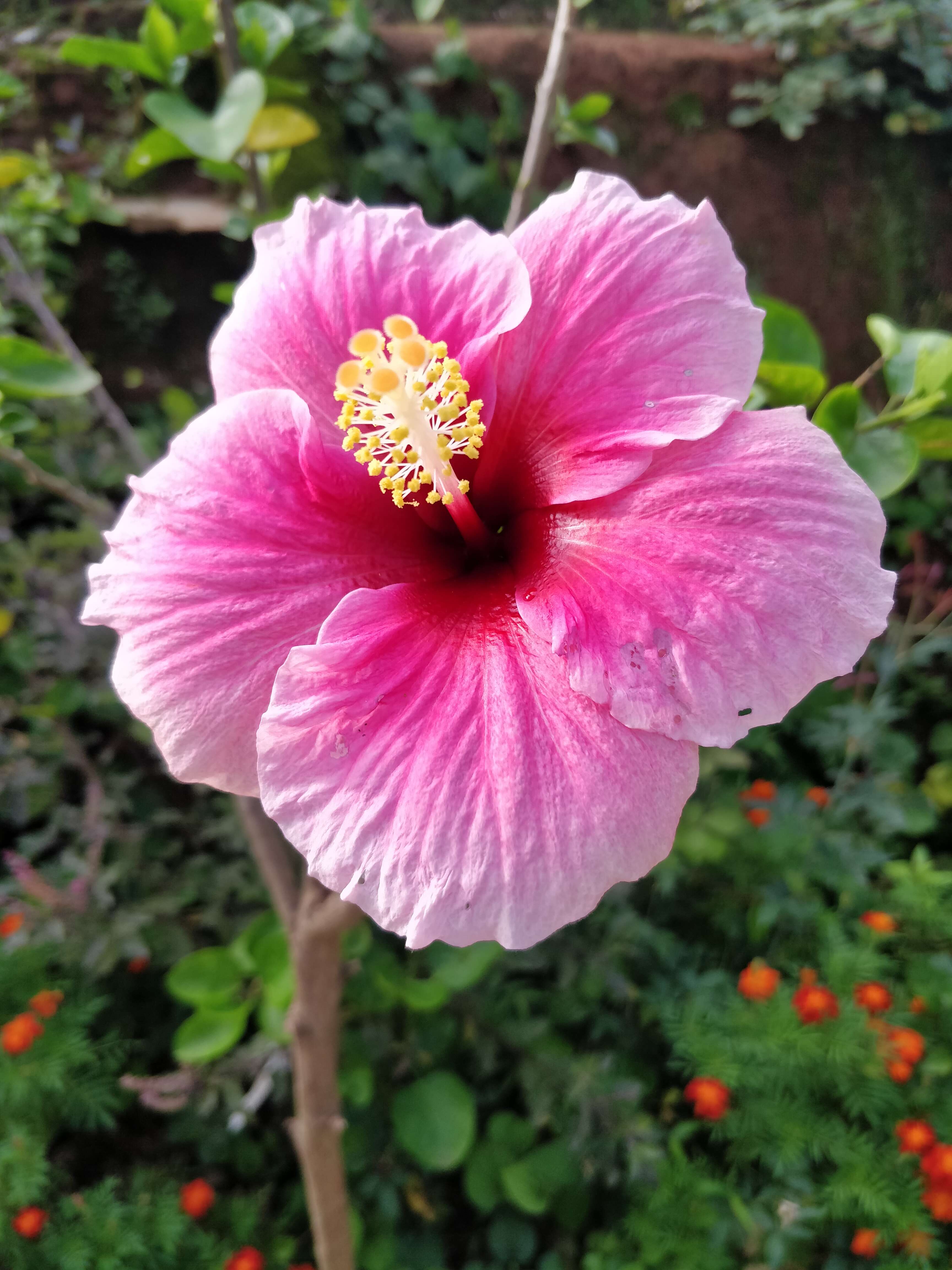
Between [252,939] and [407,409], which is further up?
[407,409]

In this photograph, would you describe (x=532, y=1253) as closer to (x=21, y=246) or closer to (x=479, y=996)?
(x=479, y=996)

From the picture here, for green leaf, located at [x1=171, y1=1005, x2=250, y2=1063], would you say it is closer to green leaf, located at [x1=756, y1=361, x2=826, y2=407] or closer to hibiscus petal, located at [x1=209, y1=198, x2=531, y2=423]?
hibiscus petal, located at [x1=209, y1=198, x2=531, y2=423]

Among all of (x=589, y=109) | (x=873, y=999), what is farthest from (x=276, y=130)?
(x=873, y=999)

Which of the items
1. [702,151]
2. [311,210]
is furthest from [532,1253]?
[702,151]

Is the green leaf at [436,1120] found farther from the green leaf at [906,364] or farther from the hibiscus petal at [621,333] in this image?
the green leaf at [906,364]

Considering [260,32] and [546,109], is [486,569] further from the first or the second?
[260,32]

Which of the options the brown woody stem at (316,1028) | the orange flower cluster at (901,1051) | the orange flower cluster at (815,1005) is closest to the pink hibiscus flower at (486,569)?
the brown woody stem at (316,1028)
